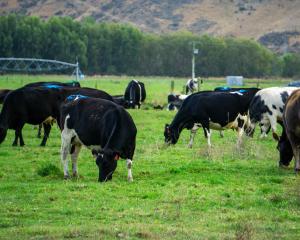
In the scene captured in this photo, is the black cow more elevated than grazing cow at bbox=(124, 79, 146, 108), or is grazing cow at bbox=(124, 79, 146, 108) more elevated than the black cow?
the black cow

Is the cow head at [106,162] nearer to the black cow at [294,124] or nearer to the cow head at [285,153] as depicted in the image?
the black cow at [294,124]

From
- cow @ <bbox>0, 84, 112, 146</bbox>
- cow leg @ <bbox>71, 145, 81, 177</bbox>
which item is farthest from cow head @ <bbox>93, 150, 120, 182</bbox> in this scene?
cow @ <bbox>0, 84, 112, 146</bbox>

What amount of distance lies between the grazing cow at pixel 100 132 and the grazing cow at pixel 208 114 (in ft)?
20.7

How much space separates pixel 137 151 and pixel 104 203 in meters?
9.16

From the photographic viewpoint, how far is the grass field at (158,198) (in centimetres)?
1292

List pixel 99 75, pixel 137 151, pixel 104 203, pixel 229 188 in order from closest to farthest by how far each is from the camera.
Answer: pixel 104 203 → pixel 229 188 → pixel 137 151 → pixel 99 75

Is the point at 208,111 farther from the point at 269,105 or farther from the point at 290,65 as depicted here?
the point at 290,65

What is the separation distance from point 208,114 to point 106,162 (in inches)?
319

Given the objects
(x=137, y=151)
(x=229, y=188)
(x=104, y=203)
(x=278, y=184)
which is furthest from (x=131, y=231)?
(x=137, y=151)

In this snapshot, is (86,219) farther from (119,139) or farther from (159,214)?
(119,139)

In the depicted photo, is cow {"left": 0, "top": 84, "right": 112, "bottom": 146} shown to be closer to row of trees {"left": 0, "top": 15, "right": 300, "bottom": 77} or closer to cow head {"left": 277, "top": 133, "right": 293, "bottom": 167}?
cow head {"left": 277, "top": 133, "right": 293, "bottom": 167}

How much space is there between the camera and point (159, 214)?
46.5 feet

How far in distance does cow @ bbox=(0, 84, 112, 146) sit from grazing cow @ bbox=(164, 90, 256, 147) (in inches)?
124

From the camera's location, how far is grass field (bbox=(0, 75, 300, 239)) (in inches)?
509
